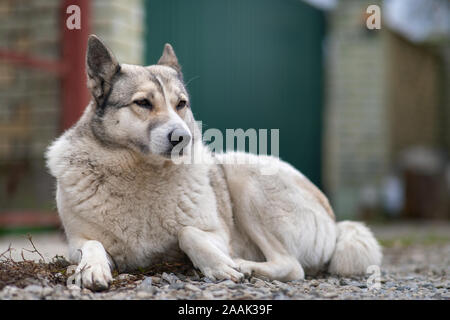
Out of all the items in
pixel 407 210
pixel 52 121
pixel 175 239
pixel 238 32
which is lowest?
pixel 407 210

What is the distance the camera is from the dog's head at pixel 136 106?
3.34 metres

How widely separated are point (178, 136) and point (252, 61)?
6079 millimetres

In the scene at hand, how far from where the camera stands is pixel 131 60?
7066mm

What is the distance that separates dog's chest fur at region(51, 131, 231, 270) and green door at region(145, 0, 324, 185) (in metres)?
4.09

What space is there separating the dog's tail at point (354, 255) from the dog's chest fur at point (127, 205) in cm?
87

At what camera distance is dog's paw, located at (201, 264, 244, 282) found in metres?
3.20

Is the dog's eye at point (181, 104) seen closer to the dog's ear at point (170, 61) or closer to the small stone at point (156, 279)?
the dog's ear at point (170, 61)

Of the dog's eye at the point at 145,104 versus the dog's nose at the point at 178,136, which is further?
the dog's eye at the point at 145,104

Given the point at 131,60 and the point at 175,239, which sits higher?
the point at 131,60

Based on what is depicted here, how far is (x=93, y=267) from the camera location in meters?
2.98

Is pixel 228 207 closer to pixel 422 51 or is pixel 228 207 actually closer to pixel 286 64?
pixel 286 64

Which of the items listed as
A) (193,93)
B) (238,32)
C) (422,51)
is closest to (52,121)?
(193,93)

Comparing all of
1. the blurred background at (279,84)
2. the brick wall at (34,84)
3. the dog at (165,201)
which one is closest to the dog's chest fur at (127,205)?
the dog at (165,201)
